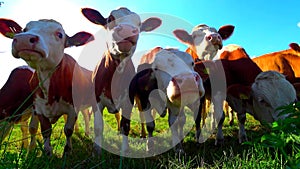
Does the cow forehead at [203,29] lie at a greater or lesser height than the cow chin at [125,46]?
greater

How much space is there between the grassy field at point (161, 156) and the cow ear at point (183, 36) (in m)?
2.03

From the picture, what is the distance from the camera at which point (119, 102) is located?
5.43 m

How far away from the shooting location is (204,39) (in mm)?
7473

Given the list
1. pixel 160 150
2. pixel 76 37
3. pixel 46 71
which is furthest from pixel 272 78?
pixel 46 71

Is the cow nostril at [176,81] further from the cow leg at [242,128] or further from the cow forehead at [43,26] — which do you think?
the cow leg at [242,128]

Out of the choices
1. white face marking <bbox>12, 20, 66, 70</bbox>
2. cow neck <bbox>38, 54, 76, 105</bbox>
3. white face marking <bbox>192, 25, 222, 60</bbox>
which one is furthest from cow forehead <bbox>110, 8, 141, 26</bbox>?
white face marking <bbox>192, 25, 222, 60</bbox>

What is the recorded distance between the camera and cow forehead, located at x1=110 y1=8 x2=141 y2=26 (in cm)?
564

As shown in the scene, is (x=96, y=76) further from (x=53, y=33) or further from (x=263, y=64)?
(x=263, y=64)

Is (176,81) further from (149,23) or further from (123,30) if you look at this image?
(149,23)

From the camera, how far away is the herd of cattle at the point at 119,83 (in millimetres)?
4809

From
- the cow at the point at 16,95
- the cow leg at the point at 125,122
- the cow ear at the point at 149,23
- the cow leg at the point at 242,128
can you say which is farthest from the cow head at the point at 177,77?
the cow at the point at 16,95

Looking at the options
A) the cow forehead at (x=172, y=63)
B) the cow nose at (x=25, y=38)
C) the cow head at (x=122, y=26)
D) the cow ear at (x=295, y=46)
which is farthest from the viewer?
the cow ear at (x=295, y=46)

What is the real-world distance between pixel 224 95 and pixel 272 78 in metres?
0.93

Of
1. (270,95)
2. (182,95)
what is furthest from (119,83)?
(270,95)
